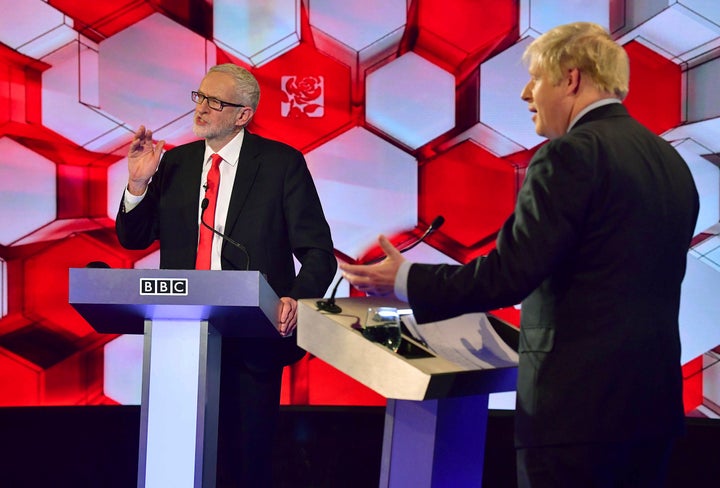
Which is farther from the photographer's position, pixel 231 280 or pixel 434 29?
pixel 434 29

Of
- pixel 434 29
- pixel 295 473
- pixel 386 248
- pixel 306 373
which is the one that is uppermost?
pixel 434 29

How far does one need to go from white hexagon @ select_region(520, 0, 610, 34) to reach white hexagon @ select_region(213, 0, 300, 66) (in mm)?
930

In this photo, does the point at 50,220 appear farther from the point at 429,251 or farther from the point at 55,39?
the point at 429,251

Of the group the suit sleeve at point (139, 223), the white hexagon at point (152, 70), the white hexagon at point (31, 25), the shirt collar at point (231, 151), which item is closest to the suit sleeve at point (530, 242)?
the shirt collar at point (231, 151)

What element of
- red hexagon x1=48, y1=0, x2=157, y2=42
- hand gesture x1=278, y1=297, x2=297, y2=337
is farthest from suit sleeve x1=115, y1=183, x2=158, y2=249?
red hexagon x1=48, y1=0, x2=157, y2=42

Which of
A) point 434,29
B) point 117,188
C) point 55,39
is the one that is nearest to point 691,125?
point 434,29

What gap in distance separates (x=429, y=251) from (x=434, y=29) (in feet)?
2.97

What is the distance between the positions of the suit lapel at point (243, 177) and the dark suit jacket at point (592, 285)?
3.46 ft

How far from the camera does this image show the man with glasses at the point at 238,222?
2.25 meters

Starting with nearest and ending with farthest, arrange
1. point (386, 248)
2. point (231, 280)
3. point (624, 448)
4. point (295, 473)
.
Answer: point (624, 448)
point (386, 248)
point (231, 280)
point (295, 473)

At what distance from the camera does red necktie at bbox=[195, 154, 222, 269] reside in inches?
93.2

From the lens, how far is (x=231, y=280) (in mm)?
1802

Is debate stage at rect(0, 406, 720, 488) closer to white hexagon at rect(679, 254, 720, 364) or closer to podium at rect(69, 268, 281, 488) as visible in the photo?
white hexagon at rect(679, 254, 720, 364)

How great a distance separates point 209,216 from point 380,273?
982 mm
